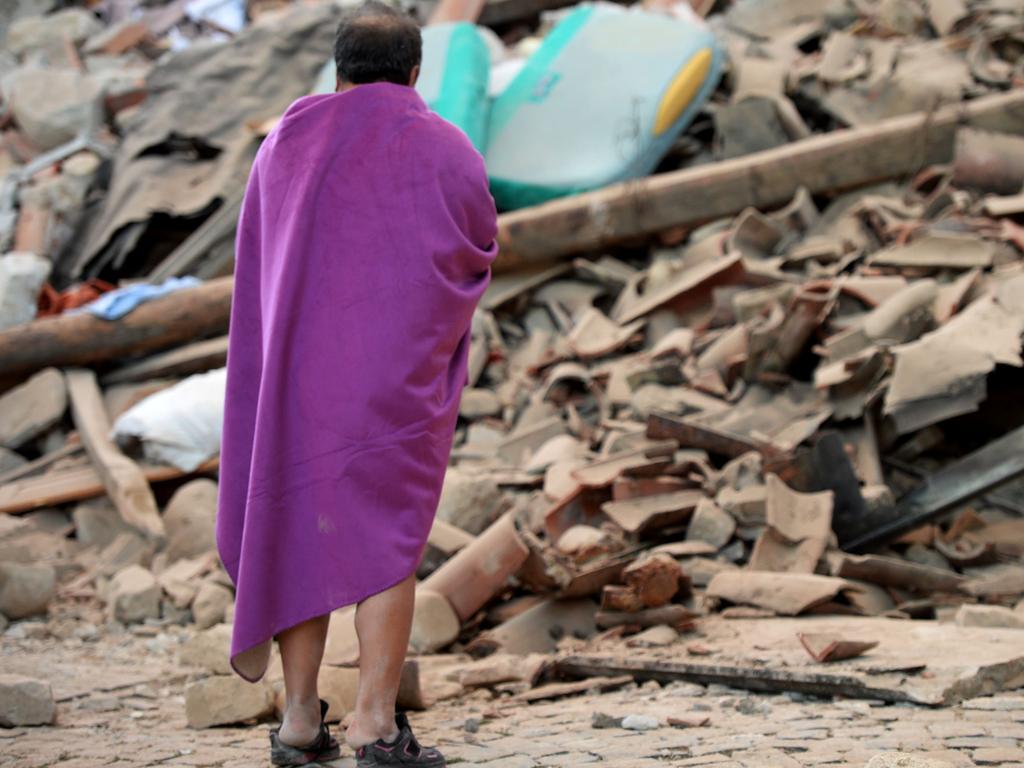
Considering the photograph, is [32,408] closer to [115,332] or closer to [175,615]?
[115,332]

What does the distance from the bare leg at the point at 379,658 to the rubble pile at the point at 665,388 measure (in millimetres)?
793

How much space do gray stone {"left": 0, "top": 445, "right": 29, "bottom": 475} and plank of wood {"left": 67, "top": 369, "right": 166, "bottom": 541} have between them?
1.08 ft

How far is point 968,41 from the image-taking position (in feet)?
27.6

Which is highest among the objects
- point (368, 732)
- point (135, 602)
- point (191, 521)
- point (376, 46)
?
point (376, 46)

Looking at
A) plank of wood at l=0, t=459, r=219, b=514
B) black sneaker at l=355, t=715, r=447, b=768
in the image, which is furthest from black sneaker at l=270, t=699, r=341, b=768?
plank of wood at l=0, t=459, r=219, b=514

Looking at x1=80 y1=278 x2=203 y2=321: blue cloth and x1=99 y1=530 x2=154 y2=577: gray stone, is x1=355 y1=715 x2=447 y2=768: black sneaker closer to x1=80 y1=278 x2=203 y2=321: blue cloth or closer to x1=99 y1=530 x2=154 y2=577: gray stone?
x1=99 y1=530 x2=154 y2=577: gray stone

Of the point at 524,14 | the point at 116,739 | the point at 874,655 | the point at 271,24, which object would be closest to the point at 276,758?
the point at 116,739

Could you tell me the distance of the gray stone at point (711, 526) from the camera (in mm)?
5219

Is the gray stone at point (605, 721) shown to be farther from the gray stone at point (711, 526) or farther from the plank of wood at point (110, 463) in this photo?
the plank of wood at point (110, 463)

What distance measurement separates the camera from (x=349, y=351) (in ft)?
9.70

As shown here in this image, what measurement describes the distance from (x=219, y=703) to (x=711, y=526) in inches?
86.2

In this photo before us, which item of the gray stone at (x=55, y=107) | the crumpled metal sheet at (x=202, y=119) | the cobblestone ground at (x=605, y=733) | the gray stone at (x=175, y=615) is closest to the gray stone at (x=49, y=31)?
the gray stone at (x=55, y=107)

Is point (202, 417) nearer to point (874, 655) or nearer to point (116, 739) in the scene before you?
point (116, 739)

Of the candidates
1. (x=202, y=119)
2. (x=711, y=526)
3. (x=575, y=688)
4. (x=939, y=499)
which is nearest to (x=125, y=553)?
(x=711, y=526)
